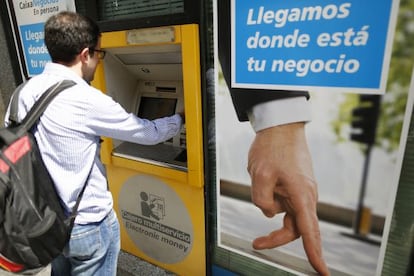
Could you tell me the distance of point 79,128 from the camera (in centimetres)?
130

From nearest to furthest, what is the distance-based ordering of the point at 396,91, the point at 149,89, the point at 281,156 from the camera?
1. the point at 396,91
2. the point at 281,156
3. the point at 149,89

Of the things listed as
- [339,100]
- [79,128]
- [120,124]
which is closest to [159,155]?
[120,124]

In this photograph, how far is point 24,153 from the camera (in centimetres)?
123

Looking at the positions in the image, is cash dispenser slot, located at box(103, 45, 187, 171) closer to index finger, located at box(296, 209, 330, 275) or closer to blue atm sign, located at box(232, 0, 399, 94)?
blue atm sign, located at box(232, 0, 399, 94)

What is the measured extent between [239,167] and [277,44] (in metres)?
0.68

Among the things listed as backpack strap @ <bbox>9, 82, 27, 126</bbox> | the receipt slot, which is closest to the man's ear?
backpack strap @ <bbox>9, 82, 27, 126</bbox>

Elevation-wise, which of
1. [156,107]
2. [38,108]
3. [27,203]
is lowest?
[27,203]

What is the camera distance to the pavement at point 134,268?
2.35 metres

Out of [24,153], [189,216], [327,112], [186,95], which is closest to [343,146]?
[327,112]

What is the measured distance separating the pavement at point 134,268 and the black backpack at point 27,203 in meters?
1.16

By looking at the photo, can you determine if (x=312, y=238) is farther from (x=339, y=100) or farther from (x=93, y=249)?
(x=93, y=249)

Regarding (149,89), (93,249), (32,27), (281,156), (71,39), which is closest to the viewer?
(71,39)

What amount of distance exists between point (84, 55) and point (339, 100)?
1146mm

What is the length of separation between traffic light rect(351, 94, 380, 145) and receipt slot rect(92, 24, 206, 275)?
0.81 metres
